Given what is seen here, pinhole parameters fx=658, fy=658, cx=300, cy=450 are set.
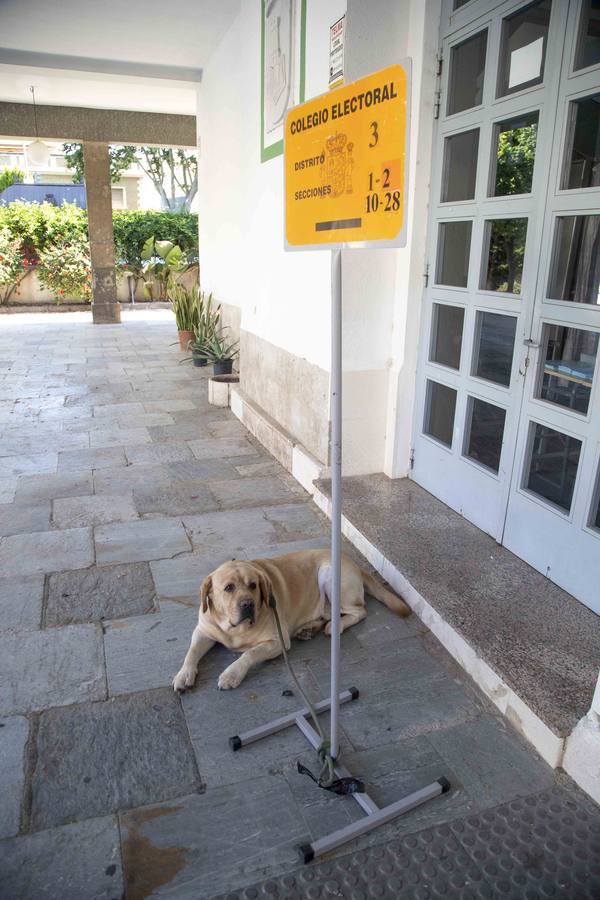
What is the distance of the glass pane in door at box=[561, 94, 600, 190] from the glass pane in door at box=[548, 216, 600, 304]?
17cm

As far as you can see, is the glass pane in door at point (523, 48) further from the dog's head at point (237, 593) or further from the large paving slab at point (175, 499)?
the large paving slab at point (175, 499)

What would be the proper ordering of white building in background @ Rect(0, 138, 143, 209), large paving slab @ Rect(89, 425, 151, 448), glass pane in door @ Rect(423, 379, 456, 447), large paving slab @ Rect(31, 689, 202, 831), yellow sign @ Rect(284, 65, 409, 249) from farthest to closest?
white building in background @ Rect(0, 138, 143, 209) < large paving slab @ Rect(89, 425, 151, 448) < glass pane in door @ Rect(423, 379, 456, 447) < large paving slab @ Rect(31, 689, 202, 831) < yellow sign @ Rect(284, 65, 409, 249)

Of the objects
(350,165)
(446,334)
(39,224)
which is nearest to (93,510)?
(446,334)

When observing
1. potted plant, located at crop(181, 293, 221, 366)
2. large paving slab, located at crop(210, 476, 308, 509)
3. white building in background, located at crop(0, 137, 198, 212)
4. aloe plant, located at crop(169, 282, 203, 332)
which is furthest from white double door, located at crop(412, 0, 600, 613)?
white building in background, located at crop(0, 137, 198, 212)

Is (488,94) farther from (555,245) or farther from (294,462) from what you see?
(294,462)

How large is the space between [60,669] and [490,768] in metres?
1.94

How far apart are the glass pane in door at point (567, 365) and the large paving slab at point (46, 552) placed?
2.88 m

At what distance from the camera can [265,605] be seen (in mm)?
3025

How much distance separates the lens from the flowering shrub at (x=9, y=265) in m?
16.4

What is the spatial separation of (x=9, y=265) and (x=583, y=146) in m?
16.3

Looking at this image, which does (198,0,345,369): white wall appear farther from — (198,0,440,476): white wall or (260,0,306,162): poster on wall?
(260,0,306,162): poster on wall

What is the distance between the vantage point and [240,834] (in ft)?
7.32

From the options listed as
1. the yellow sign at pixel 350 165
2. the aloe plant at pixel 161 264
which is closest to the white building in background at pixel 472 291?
the yellow sign at pixel 350 165

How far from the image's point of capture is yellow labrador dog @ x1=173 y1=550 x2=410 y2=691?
292 cm
